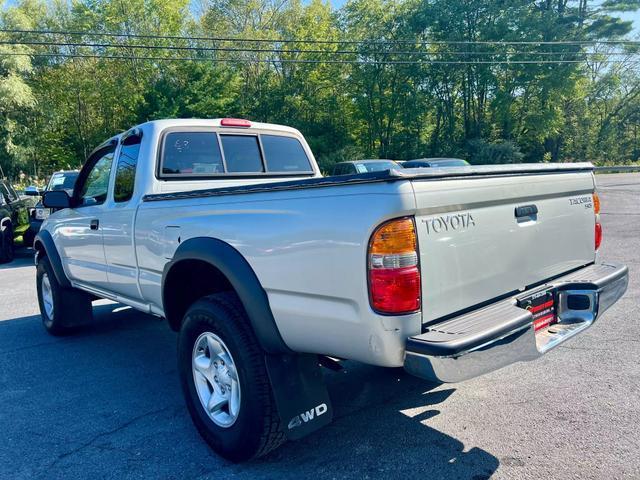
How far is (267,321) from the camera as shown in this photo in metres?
2.64

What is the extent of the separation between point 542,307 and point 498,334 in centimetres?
81

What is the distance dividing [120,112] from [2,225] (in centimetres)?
3265

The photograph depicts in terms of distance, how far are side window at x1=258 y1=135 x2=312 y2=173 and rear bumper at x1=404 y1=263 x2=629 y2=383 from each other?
2785mm

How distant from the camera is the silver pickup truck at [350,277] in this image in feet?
7.27

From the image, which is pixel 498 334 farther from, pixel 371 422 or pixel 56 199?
pixel 56 199

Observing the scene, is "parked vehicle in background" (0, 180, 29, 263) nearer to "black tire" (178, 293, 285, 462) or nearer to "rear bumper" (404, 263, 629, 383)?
"black tire" (178, 293, 285, 462)

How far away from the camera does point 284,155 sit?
5059mm

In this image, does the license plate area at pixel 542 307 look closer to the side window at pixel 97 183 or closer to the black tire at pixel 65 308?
the side window at pixel 97 183

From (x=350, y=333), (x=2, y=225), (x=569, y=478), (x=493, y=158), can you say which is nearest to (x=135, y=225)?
(x=350, y=333)

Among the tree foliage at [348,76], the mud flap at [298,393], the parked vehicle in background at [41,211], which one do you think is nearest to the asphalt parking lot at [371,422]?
the mud flap at [298,393]

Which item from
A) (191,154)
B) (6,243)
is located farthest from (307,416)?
(6,243)

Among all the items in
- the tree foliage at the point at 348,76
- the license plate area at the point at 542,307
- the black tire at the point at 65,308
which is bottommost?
the black tire at the point at 65,308

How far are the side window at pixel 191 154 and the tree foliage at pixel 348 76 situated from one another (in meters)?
31.8

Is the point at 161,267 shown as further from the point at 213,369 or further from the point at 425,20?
the point at 425,20
